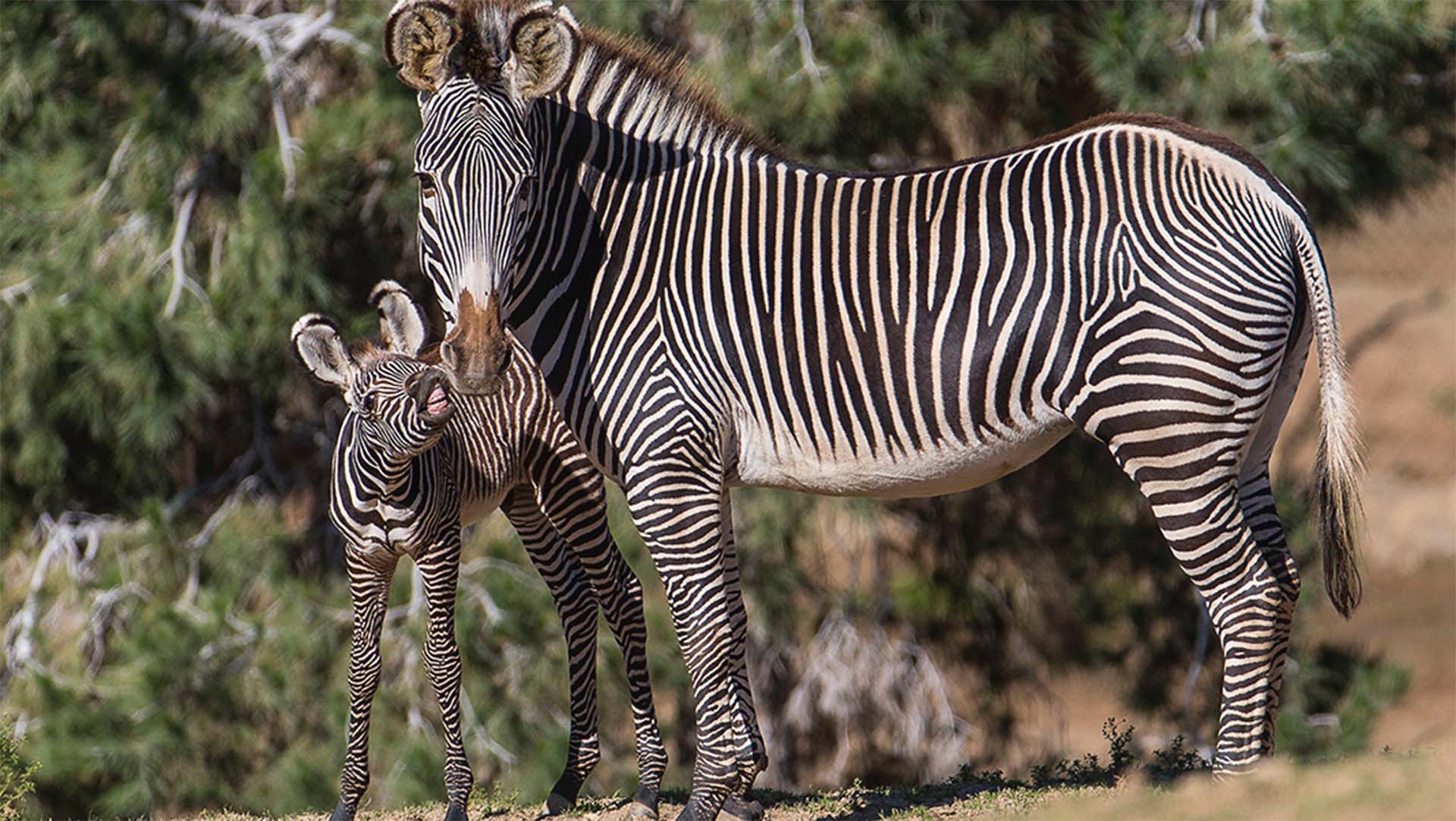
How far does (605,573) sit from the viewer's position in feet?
20.1

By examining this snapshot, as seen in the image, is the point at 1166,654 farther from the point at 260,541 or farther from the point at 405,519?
the point at 405,519

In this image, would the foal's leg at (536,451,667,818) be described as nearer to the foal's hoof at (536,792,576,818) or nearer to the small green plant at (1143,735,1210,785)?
the foal's hoof at (536,792,576,818)

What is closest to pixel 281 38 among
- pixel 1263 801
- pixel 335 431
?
pixel 335 431

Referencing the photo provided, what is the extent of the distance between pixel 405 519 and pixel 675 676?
526 cm

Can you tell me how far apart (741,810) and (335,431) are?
21.7 ft

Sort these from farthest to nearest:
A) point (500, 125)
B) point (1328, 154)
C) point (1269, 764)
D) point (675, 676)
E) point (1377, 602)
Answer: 1. point (1377, 602)
2. point (675, 676)
3. point (1328, 154)
4. point (500, 125)
5. point (1269, 764)

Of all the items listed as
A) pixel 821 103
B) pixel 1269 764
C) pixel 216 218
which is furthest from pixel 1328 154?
pixel 216 218

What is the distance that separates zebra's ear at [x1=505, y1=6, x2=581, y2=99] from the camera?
501 cm

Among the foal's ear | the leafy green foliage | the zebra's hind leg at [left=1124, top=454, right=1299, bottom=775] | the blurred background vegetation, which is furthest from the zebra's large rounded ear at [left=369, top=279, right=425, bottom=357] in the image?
the leafy green foliage

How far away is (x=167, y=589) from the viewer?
36.5ft

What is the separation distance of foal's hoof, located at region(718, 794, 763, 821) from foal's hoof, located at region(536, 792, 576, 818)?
2.65 feet

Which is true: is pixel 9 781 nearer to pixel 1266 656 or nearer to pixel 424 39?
pixel 424 39

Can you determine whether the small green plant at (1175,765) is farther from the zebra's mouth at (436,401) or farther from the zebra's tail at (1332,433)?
the zebra's mouth at (436,401)

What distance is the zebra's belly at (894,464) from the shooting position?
201 inches
